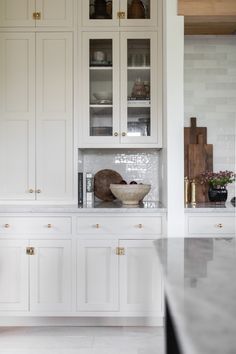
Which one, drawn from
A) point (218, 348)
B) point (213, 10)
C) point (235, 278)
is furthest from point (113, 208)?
point (218, 348)

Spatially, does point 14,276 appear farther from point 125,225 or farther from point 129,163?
point 129,163

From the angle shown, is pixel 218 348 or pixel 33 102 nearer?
pixel 218 348

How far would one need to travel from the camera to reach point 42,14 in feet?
10.3

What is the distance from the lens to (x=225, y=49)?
11.6 ft

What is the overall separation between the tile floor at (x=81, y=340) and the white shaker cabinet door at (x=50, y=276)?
183 mm

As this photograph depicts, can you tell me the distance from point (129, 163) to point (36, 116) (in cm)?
93

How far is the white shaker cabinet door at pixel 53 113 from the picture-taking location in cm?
315

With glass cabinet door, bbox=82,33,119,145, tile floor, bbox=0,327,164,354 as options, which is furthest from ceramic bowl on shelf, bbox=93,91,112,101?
tile floor, bbox=0,327,164,354

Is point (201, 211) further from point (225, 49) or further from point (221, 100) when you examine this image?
point (225, 49)

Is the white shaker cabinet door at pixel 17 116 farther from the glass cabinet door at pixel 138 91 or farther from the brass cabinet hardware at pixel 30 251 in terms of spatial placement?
the glass cabinet door at pixel 138 91

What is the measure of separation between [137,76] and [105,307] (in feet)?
5.88

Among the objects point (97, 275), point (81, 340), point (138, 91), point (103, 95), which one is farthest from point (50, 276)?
point (138, 91)

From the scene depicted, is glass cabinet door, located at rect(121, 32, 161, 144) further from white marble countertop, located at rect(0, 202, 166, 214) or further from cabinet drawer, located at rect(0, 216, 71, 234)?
cabinet drawer, located at rect(0, 216, 71, 234)

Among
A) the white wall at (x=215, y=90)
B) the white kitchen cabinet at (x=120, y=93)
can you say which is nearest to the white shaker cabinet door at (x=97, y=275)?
the white kitchen cabinet at (x=120, y=93)
